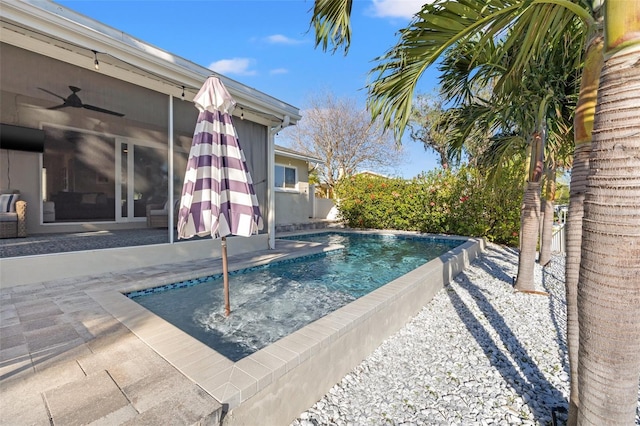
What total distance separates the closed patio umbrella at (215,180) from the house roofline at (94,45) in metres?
2.06

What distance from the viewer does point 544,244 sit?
7.89m

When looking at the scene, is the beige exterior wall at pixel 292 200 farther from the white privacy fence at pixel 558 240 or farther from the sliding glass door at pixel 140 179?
the white privacy fence at pixel 558 240

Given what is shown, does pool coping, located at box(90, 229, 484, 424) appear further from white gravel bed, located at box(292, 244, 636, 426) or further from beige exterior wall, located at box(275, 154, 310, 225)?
beige exterior wall, located at box(275, 154, 310, 225)

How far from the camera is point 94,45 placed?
433 cm

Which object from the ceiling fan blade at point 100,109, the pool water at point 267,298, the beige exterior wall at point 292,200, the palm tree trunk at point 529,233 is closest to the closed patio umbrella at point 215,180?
the pool water at point 267,298

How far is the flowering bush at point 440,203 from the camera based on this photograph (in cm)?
1087

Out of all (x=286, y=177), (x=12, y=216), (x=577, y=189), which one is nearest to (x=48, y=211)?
(x=12, y=216)

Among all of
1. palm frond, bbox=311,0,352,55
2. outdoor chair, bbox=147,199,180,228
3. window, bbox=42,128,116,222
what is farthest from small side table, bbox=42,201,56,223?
palm frond, bbox=311,0,352,55

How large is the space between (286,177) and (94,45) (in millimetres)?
11015

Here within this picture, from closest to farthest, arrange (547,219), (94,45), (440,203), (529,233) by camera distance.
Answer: (94,45) → (529,233) → (547,219) → (440,203)

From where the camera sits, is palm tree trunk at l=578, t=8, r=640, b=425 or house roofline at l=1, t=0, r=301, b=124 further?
house roofline at l=1, t=0, r=301, b=124

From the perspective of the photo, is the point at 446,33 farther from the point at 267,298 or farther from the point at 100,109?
the point at 100,109

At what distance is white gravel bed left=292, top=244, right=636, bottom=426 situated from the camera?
242cm

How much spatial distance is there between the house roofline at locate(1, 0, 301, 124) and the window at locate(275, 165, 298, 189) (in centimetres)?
830
